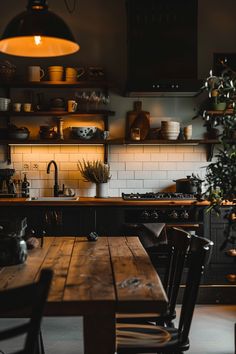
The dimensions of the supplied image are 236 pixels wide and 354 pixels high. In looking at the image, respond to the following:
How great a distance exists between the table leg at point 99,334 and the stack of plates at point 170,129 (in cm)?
387

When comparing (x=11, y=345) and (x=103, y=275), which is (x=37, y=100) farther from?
(x=103, y=275)

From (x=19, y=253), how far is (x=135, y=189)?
3.41m

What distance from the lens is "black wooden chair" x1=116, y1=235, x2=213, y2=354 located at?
8.46 feet

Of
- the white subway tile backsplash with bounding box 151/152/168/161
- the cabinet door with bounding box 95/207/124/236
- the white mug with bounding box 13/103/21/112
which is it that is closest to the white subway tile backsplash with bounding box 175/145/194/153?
the white subway tile backsplash with bounding box 151/152/168/161

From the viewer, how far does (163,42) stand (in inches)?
221

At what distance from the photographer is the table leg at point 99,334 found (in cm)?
218

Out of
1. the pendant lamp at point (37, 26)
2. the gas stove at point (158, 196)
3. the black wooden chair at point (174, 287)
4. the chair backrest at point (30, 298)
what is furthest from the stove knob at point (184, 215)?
the chair backrest at point (30, 298)

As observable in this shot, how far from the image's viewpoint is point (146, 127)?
6.01 meters

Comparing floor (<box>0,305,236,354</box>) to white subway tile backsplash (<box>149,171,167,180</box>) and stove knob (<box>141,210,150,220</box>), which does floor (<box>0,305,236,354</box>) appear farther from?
white subway tile backsplash (<box>149,171,167,180</box>)

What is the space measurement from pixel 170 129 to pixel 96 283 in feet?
12.1

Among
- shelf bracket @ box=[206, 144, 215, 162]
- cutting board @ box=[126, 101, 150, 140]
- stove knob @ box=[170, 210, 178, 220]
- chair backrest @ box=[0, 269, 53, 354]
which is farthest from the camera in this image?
shelf bracket @ box=[206, 144, 215, 162]

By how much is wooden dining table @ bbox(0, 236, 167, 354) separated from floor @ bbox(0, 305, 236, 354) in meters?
1.07

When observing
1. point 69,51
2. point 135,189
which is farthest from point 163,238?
point 69,51

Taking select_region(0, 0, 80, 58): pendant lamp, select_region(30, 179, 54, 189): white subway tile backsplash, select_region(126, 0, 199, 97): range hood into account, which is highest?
select_region(126, 0, 199, 97): range hood
